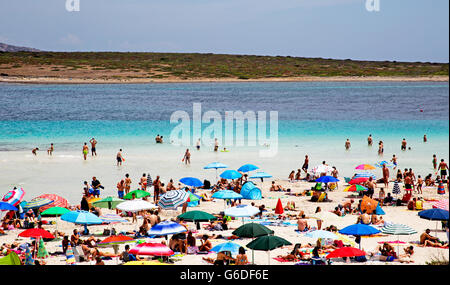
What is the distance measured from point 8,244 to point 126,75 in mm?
111582

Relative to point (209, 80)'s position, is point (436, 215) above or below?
below

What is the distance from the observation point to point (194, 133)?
4919 cm

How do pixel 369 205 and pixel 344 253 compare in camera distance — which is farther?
pixel 369 205

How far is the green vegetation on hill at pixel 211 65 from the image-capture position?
13288 centimetres

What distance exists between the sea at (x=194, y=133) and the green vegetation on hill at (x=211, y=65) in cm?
3867

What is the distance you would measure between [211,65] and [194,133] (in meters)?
102

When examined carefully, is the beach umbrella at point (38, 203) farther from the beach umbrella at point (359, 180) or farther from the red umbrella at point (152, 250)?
the beach umbrella at point (359, 180)

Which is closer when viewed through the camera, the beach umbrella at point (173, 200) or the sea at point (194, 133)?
the beach umbrella at point (173, 200)

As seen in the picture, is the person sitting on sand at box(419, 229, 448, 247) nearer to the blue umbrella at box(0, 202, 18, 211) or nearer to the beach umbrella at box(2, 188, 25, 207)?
the blue umbrella at box(0, 202, 18, 211)

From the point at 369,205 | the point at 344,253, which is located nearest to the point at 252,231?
the point at 344,253

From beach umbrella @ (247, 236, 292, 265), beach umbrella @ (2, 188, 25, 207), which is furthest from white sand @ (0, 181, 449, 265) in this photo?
beach umbrella @ (2, 188, 25, 207)

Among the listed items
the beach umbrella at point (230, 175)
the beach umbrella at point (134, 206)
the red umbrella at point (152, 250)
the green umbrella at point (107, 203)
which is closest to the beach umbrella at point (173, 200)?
the beach umbrella at point (134, 206)

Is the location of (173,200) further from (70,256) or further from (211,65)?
(211,65)

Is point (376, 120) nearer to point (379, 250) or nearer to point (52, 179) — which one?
point (52, 179)
